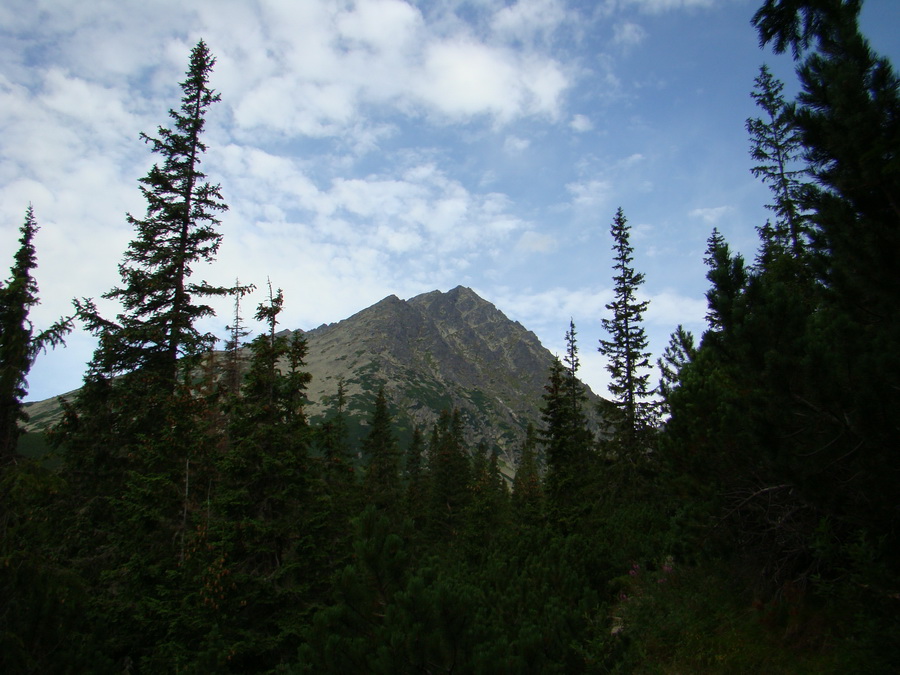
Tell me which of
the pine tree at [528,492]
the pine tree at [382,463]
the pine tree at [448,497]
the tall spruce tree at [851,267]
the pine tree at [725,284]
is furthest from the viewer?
the pine tree at [448,497]

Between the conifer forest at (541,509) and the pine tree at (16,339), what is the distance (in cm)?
8

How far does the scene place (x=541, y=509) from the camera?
2136cm

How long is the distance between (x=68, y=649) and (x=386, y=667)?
22.0 feet

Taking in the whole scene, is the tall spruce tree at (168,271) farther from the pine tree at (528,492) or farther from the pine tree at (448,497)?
the pine tree at (448,497)

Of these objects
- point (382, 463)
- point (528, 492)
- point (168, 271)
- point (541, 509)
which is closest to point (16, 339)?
point (168, 271)

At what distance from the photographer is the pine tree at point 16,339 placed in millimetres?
9656

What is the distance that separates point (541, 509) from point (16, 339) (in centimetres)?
1901

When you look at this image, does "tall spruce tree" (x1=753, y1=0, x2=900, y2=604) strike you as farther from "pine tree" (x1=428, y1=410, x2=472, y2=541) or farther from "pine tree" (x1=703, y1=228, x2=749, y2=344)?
"pine tree" (x1=428, y1=410, x2=472, y2=541)

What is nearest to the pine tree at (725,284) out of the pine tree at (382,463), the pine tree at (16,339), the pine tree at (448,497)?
the pine tree at (16,339)

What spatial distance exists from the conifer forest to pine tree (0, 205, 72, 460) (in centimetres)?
8

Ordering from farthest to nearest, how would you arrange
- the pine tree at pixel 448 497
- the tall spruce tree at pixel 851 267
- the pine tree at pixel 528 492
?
the pine tree at pixel 448 497, the pine tree at pixel 528 492, the tall spruce tree at pixel 851 267

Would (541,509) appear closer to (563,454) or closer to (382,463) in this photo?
(563,454)

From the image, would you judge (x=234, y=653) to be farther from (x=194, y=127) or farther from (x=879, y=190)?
(x=194, y=127)

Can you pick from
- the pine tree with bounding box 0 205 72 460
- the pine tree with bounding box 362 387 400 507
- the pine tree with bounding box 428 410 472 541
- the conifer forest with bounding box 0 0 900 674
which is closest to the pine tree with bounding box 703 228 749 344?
the conifer forest with bounding box 0 0 900 674
